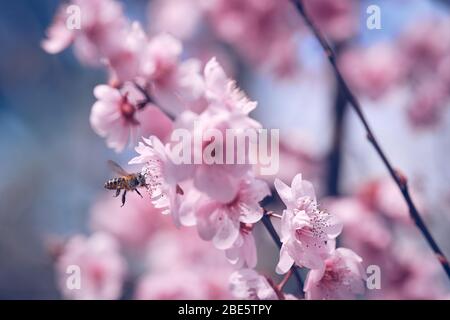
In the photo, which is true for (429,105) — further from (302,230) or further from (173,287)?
(302,230)

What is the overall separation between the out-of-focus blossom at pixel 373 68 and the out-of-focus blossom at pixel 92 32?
5.61 feet

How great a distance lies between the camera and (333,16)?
2.26 m

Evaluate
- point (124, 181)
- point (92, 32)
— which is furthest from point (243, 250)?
point (92, 32)

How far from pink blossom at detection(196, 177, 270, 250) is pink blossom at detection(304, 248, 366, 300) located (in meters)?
0.14

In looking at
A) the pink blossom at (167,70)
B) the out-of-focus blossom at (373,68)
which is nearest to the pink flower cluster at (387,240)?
the out-of-focus blossom at (373,68)

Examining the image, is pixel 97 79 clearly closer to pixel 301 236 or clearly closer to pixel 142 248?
pixel 142 248

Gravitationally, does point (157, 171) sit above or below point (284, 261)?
above

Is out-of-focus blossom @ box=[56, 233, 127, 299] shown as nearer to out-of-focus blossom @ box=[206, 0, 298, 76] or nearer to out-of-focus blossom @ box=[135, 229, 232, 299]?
out-of-focus blossom @ box=[135, 229, 232, 299]

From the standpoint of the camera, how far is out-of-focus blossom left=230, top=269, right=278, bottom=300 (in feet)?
2.60

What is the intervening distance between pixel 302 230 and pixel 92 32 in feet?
1.96

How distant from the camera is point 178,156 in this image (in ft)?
2.20

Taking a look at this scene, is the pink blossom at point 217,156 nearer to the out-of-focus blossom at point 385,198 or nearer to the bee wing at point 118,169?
the bee wing at point 118,169

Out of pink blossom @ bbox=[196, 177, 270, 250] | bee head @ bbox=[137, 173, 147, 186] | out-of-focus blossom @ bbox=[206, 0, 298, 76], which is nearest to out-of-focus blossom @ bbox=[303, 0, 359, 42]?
out-of-focus blossom @ bbox=[206, 0, 298, 76]
